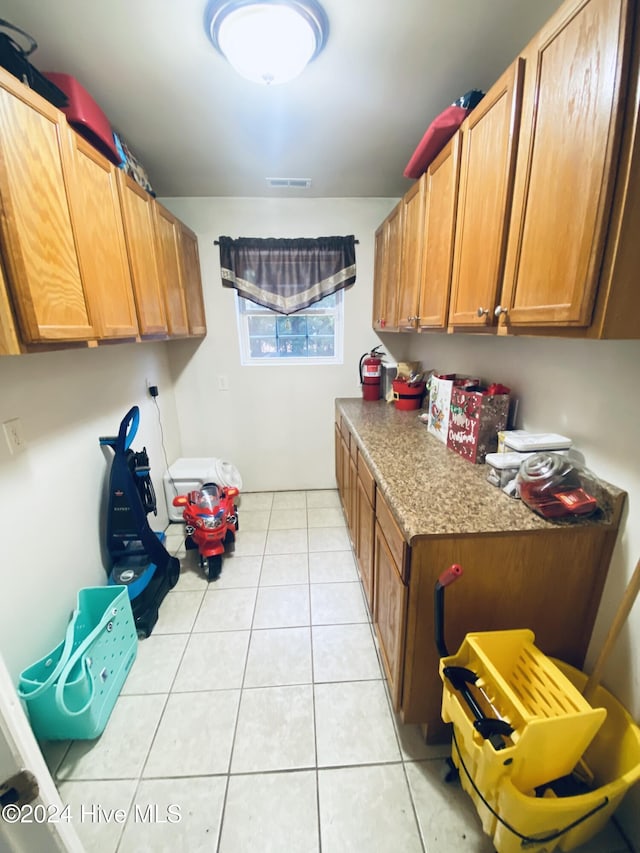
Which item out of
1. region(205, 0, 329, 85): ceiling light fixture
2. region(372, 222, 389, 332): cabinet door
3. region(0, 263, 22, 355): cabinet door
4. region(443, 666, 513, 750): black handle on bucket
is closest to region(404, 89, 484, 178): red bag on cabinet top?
region(205, 0, 329, 85): ceiling light fixture

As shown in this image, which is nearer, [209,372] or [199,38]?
[199,38]

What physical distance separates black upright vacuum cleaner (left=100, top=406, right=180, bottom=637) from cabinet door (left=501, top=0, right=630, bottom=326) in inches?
74.4

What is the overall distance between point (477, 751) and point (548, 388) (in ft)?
3.94

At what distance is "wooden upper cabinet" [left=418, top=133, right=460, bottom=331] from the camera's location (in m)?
1.36

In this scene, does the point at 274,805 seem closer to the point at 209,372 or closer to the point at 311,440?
the point at 311,440

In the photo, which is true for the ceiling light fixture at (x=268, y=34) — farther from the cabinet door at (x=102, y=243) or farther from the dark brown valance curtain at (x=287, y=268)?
the dark brown valance curtain at (x=287, y=268)

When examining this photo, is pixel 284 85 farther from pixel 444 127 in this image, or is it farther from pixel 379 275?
pixel 379 275

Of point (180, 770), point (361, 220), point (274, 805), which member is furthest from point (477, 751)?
point (361, 220)

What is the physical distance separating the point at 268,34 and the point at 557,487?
1.81 meters

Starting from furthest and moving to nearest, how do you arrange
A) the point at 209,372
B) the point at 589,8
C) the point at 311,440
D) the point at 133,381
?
the point at 311,440, the point at 209,372, the point at 133,381, the point at 589,8

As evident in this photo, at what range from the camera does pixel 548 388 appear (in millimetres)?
1319

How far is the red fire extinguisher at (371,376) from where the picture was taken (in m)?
2.71

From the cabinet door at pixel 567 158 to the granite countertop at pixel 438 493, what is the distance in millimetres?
595

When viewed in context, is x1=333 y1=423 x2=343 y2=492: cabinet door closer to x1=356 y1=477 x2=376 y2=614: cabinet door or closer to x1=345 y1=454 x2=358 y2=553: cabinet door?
x1=345 y1=454 x2=358 y2=553: cabinet door
